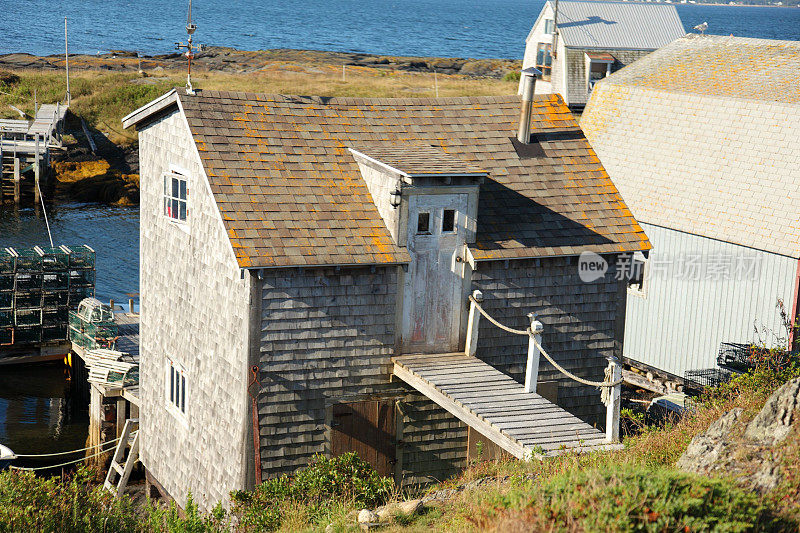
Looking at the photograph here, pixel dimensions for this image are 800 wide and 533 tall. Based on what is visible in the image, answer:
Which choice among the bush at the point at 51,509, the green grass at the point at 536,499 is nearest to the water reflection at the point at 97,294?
the bush at the point at 51,509

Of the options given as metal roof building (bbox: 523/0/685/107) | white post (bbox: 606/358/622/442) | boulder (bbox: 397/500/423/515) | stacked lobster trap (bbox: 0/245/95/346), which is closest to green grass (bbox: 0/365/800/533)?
boulder (bbox: 397/500/423/515)

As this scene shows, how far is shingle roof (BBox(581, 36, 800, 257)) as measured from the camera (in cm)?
2161

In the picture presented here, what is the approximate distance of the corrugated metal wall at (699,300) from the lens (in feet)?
69.3

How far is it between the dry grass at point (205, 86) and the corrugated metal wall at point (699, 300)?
3951 cm

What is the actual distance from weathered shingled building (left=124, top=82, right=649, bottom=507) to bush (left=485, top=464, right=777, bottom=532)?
14.1ft

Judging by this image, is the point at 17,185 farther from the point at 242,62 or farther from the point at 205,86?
the point at 242,62

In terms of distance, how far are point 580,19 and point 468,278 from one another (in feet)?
146

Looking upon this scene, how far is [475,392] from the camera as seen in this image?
1454 cm

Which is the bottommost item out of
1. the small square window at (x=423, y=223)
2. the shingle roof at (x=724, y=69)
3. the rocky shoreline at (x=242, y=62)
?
the small square window at (x=423, y=223)

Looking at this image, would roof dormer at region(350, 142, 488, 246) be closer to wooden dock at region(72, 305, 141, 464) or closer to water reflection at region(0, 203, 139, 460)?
wooden dock at region(72, 305, 141, 464)

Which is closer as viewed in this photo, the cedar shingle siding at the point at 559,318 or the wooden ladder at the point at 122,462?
the cedar shingle siding at the point at 559,318

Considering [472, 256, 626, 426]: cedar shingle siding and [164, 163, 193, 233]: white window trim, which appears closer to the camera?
[164, 163, 193, 233]: white window trim

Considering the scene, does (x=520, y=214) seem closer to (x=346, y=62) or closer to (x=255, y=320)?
(x=255, y=320)

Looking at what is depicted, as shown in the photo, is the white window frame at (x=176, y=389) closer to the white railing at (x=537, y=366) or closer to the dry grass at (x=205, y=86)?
the white railing at (x=537, y=366)
